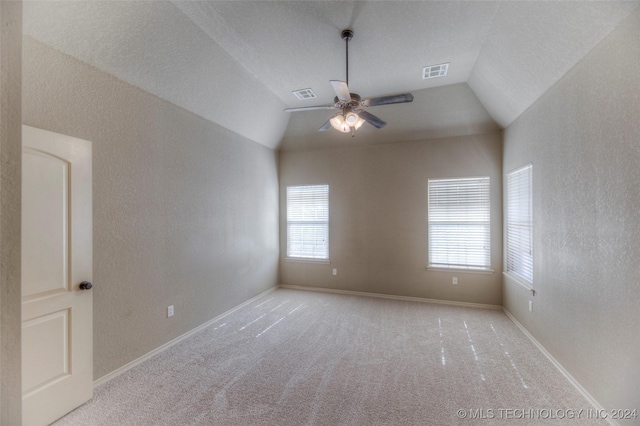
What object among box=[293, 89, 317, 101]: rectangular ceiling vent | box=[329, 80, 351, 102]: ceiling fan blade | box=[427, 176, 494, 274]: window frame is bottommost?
box=[427, 176, 494, 274]: window frame

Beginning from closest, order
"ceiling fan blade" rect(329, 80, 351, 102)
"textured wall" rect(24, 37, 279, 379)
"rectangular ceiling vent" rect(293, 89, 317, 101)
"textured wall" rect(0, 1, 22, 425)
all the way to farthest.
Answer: "textured wall" rect(0, 1, 22, 425), "textured wall" rect(24, 37, 279, 379), "ceiling fan blade" rect(329, 80, 351, 102), "rectangular ceiling vent" rect(293, 89, 317, 101)

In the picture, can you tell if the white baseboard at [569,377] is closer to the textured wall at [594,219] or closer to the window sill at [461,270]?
the textured wall at [594,219]

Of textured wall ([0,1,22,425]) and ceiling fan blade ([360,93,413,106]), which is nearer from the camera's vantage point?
textured wall ([0,1,22,425])

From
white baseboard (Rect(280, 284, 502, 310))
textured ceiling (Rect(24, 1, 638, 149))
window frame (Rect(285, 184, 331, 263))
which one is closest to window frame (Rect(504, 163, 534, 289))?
white baseboard (Rect(280, 284, 502, 310))

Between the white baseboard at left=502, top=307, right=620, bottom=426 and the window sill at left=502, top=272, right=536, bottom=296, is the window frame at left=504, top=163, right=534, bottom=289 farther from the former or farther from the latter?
the white baseboard at left=502, top=307, right=620, bottom=426

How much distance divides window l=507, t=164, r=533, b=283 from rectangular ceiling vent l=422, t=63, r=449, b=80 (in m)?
1.64

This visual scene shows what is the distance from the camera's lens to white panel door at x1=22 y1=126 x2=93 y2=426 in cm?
188

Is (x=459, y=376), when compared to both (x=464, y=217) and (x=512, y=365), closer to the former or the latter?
(x=512, y=365)

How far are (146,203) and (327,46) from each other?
2673 mm

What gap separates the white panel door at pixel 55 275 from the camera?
1.88 meters

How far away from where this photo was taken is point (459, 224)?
4.55 metres

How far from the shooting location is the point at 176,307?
10.6ft

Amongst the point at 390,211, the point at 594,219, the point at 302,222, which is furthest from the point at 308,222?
the point at 594,219

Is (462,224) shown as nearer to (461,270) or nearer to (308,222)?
(461,270)
